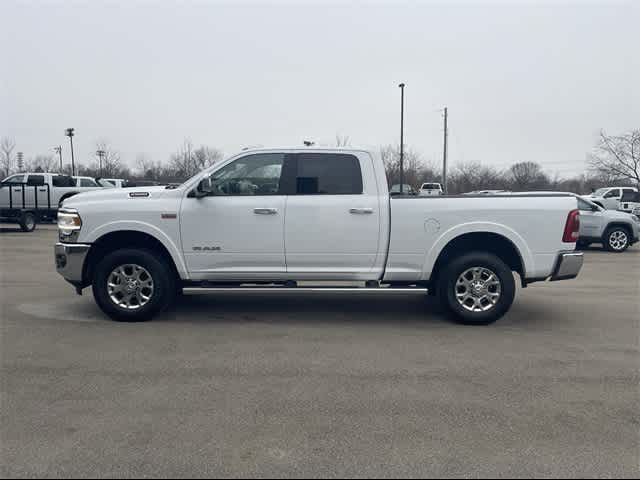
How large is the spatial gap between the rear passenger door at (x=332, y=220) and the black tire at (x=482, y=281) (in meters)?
0.91

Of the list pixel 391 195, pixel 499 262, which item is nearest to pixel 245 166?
pixel 391 195

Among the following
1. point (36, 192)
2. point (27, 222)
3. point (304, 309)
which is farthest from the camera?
point (27, 222)

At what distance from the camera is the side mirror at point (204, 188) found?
6.26 m

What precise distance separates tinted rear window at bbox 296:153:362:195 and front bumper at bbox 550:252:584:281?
248 cm

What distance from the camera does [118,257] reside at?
6.32 meters

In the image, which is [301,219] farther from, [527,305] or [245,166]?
[527,305]

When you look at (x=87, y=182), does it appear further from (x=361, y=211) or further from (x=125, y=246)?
(x=361, y=211)

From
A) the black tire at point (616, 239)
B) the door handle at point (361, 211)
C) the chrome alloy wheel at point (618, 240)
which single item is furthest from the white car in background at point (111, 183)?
the door handle at point (361, 211)

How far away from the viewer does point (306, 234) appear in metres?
6.33

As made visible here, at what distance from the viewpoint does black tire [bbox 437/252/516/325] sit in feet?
20.7

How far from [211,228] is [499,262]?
3.41 metres

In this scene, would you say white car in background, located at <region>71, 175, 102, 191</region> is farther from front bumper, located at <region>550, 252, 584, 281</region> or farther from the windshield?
front bumper, located at <region>550, 252, 584, 281</region>

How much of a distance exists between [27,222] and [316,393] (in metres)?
19.5

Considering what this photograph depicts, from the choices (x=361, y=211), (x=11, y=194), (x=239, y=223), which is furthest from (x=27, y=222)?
(x=361, y=211)
